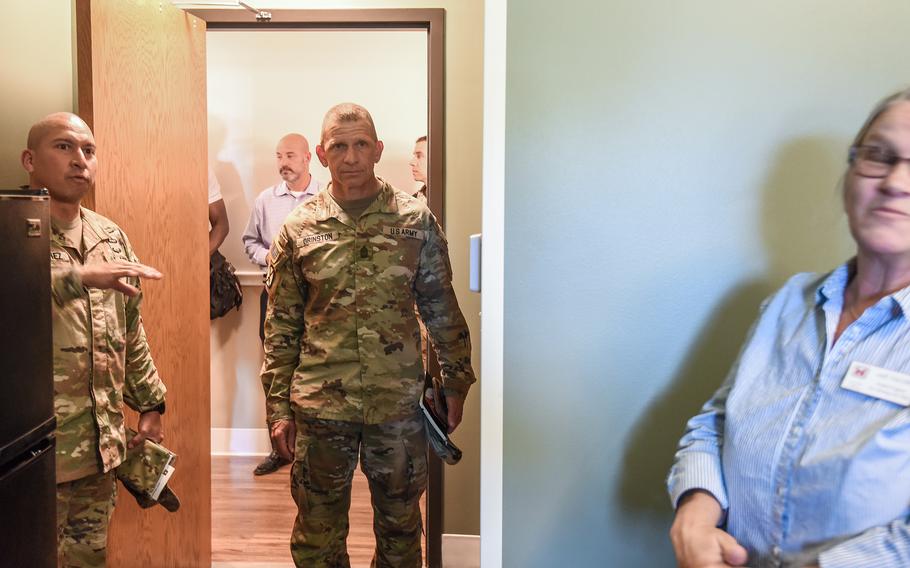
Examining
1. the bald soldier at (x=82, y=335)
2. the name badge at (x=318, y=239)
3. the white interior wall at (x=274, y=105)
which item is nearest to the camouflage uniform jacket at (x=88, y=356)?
the bald soldier at (x=82, y=335)

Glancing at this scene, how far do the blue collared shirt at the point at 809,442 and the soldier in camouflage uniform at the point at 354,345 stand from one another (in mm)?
1131

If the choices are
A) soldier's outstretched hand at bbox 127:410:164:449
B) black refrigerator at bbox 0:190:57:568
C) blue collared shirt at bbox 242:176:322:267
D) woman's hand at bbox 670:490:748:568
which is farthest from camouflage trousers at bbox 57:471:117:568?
blue collared shirt at bbox 242:176:322:267

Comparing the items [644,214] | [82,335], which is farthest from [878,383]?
[82,335]

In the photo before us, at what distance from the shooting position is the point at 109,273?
69.6 inches

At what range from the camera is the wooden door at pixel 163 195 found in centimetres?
200

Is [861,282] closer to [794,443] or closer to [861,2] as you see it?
[794,443]

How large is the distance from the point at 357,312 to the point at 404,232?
0.88 ft

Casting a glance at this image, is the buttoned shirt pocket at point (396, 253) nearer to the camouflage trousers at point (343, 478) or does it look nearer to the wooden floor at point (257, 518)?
the camouflage trousers at point (343, 478)

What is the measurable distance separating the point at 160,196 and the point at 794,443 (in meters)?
1.99

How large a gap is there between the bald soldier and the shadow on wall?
125cm

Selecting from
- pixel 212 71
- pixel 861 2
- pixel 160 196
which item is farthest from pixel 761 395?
pixel 212 71

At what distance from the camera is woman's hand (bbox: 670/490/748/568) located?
2.95 feet

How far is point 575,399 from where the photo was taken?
123cm

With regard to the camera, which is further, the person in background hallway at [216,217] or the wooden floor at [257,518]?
the person in background hallway at [216,217]
